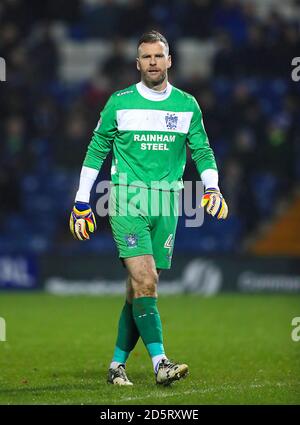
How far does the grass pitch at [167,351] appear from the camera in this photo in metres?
6.82

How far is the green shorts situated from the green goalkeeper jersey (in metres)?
0.10

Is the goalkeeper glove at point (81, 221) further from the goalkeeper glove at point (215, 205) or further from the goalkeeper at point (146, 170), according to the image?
the goalkeeper glove at point (215, 205)

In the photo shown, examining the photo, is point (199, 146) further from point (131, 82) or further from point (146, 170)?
point (131, 82)

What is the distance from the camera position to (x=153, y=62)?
24.1 feet

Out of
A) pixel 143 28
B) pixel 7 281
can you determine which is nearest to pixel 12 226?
pixel 7 281

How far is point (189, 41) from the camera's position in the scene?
830 inches

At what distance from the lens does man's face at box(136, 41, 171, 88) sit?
24.0 feet

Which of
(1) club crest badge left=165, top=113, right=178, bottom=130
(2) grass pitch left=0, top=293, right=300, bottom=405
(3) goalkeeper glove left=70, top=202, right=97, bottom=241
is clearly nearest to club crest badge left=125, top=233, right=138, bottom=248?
(3) goalkeeper glove left=70, top=202, right=97, bottom=241

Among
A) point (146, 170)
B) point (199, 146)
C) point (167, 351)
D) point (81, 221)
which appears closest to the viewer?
point (81, 221)

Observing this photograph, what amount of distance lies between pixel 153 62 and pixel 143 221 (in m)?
1.17

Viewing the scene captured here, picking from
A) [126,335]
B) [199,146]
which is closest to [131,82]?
[199,146]

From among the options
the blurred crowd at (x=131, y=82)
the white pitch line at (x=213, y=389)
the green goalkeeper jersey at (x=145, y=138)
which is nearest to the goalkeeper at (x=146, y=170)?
the green goalkeeper jersey at (x=145, y=138)
